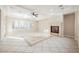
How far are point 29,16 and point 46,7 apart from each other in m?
0.48

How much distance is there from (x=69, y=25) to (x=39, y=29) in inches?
30.3

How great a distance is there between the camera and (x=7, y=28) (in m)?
2.24

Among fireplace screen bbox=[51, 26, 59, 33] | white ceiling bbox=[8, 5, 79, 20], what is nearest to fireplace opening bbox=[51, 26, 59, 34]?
fireplace screen bbox=[51, 26, 59, 33]

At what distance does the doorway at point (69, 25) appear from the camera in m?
2.26

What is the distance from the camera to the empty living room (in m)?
2.20

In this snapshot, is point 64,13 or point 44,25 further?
point 44,25

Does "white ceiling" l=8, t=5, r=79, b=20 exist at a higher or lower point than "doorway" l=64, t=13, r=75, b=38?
higher

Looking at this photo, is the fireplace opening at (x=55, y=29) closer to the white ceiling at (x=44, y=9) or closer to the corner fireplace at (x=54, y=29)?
the corner fireplace at (x=54, y=29)

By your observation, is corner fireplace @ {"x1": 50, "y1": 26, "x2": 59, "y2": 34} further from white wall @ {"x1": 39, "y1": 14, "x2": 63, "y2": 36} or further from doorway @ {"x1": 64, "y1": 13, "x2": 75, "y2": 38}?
doorway @ {"x1": 64, "y1": 13, "x2": 75, "y2": 38}

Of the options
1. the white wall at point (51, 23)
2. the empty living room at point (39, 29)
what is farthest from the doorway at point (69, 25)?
the white wall at point (51, 23)

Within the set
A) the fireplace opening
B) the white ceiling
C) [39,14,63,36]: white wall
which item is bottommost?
the fireplace opening
